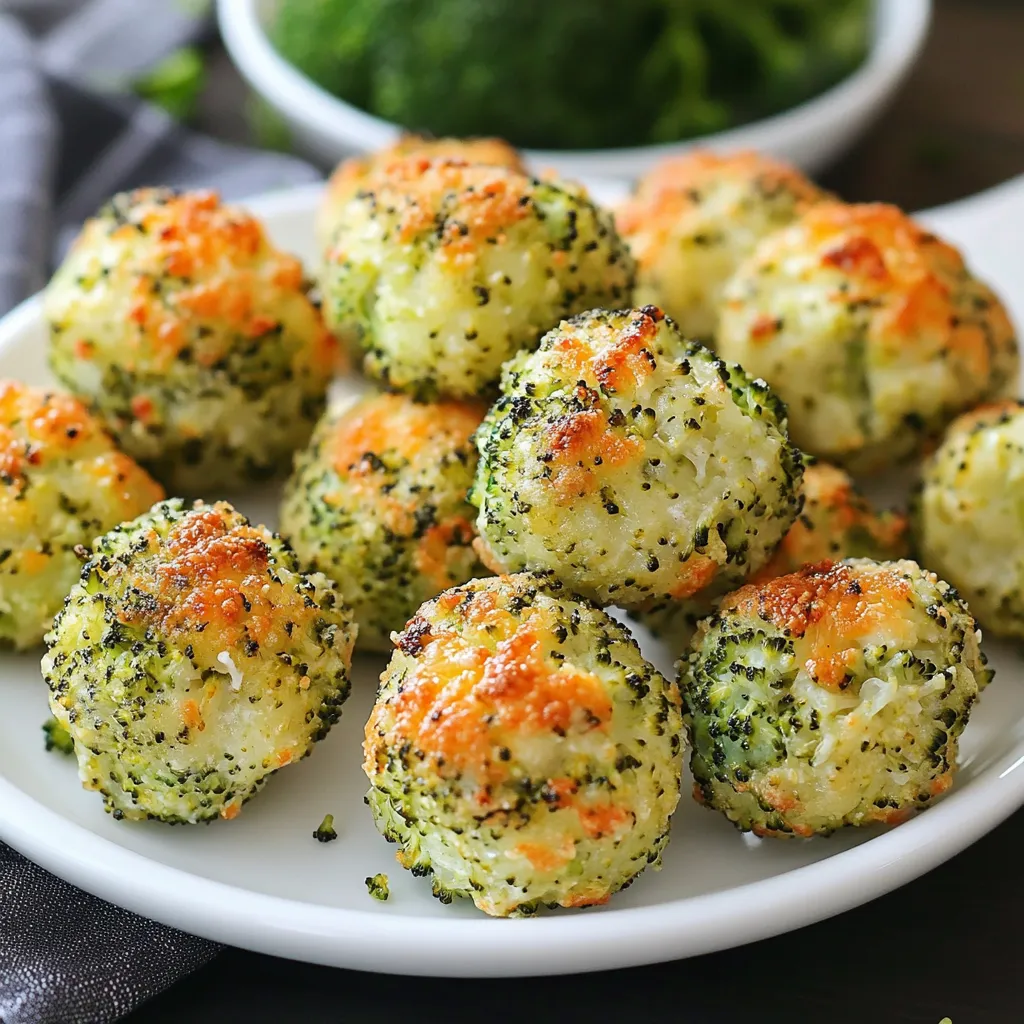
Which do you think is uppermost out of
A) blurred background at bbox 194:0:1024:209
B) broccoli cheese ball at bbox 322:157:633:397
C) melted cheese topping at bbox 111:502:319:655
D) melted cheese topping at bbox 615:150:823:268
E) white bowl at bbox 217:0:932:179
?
broccoli cheese ball at bbox 322:157:633:397

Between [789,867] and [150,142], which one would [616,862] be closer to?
[789,867]

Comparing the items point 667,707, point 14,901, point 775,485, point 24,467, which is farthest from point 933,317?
point 14,901

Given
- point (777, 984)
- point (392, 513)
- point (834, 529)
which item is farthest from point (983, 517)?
point (392, 513)

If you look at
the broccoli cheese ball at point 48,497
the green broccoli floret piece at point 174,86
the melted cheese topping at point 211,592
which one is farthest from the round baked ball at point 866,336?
the green broccoli floret piece at point 174,86

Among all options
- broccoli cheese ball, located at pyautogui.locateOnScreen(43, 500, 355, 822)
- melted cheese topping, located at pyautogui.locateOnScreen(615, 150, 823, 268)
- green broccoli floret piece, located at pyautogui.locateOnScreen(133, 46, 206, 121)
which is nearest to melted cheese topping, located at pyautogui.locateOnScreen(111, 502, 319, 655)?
broccoli cheese ball, located at pyautogui.locateOnScreen(43, 500, 355, 822)

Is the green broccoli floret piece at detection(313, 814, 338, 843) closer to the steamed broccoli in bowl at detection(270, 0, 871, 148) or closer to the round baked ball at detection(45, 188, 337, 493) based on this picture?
the round baked ball at detection(45, 188, 337, 493)

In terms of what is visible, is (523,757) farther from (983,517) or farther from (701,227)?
(701,227)

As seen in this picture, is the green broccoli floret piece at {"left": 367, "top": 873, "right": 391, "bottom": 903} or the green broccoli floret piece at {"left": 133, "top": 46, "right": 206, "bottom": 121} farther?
the green broccoli floret piece at {"left": 133, "top": 46, "right": 206, "bottom": 121}
